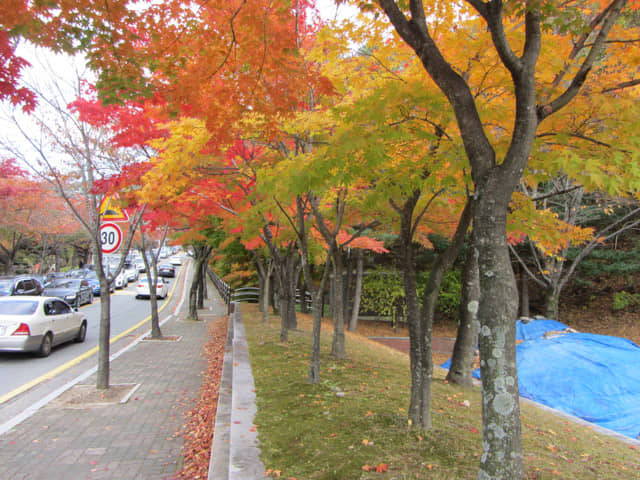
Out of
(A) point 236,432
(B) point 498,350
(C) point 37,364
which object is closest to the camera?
(B) point 498,350

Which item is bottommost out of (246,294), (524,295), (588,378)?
(588,378)

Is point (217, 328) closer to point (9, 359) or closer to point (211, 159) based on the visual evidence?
point (9, 359)

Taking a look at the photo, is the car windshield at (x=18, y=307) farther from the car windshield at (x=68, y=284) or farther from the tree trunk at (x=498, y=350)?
the car windshield at (x=68, y=284)

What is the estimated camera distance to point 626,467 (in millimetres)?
4598

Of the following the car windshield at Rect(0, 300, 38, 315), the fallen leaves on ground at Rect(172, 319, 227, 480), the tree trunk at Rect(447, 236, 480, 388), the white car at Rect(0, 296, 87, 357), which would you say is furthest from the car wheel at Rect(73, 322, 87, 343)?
the tree trunk at Rect(447, 236, 480, 388)

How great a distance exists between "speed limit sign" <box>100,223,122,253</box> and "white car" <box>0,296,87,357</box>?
3.76m

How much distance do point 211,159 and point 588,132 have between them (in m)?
6.99

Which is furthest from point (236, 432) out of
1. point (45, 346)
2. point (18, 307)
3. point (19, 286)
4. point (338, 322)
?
point (19, 286)

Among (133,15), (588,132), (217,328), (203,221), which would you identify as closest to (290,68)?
(133,15)

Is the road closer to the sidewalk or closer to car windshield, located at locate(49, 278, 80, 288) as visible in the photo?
the sidewalk

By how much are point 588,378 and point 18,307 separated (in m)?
13.6

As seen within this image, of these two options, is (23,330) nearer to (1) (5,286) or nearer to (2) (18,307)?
(2) (18,307)

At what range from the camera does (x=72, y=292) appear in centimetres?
2208

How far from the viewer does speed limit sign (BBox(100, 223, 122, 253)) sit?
7427mm
